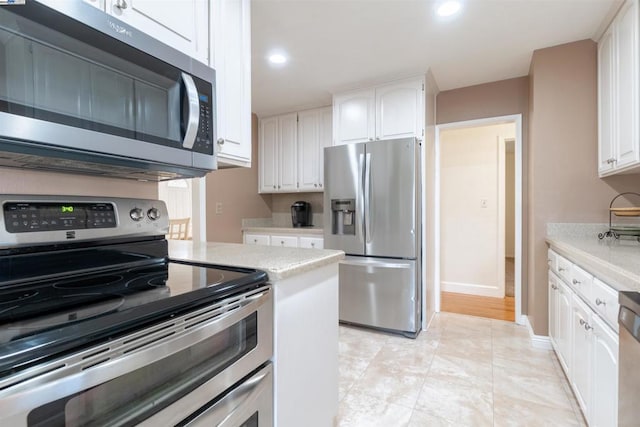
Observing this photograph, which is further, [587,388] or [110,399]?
[587,388]

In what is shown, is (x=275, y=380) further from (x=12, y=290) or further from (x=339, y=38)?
(x=339, y=38)

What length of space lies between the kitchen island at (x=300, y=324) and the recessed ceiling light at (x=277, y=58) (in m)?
1.75

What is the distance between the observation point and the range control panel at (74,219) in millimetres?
874

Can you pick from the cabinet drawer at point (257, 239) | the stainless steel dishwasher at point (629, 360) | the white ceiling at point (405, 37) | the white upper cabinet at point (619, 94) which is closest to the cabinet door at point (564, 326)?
the white upper cabinet at point (619, 94)

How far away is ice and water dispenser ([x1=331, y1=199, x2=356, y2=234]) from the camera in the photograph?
2896 millimetres

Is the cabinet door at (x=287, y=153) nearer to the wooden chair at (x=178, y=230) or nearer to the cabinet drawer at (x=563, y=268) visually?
the wooden chair at (x=178, y=230)

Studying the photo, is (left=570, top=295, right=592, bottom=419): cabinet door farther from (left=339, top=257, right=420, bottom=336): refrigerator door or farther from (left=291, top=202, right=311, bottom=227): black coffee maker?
(left=291, top=202, right=311, bottom=227): black coffee maker

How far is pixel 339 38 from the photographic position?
2244 millimetres

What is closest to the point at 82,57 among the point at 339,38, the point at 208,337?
the point at 208,337

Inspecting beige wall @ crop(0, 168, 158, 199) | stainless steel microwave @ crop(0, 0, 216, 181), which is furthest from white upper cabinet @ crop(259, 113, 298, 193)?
A: stainless steel microwave @ crop(0, 0, 216, 181)

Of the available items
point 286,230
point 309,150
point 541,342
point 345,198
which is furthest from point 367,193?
point 541,342

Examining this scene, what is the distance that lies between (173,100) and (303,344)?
3.44 ft

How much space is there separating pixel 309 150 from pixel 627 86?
2.72 m

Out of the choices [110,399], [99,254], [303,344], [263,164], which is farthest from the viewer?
[263,164]
